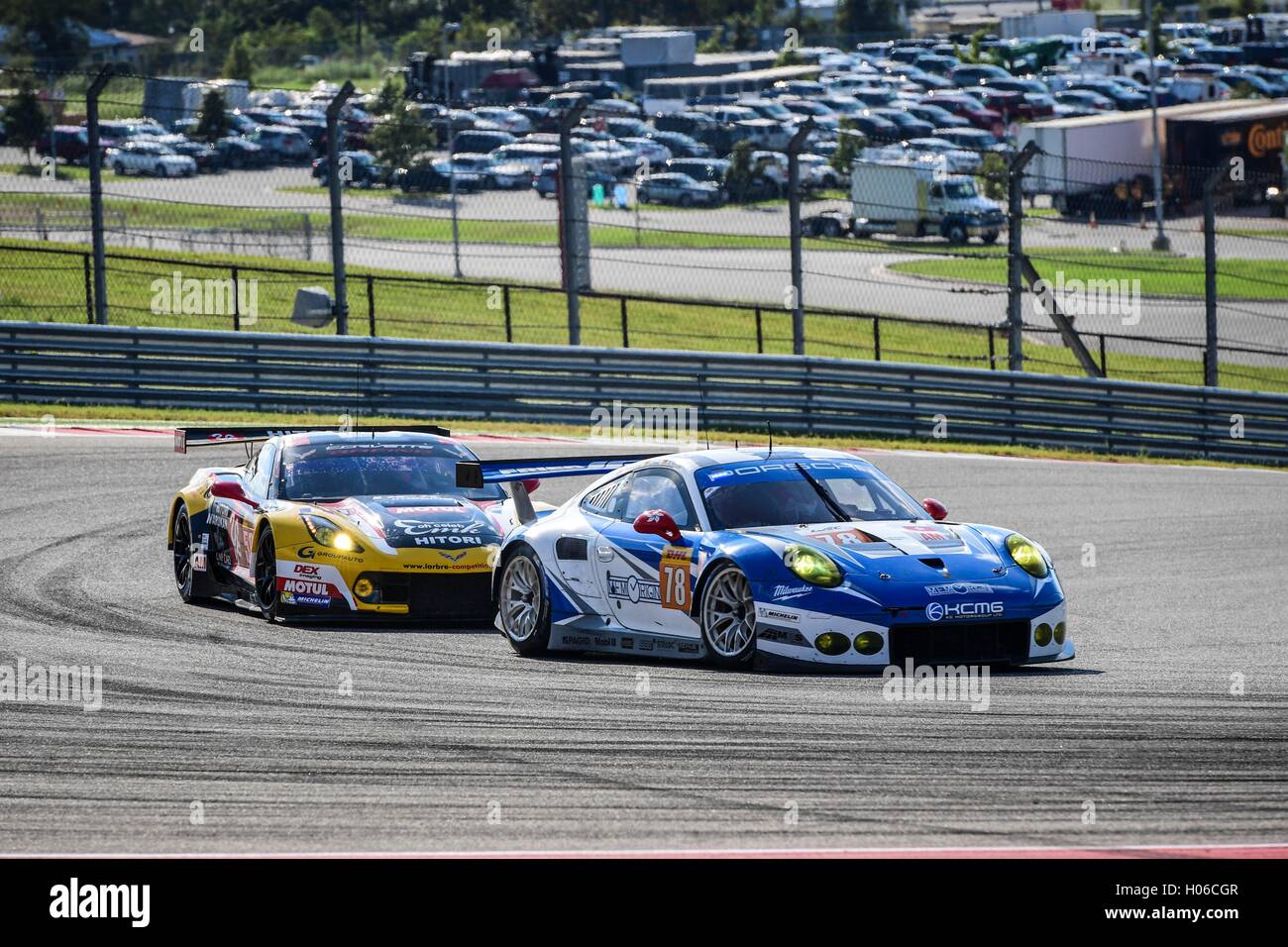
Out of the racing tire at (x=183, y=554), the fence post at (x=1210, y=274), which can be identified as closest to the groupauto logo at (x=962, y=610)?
the racing tire at (x=183, y=554)

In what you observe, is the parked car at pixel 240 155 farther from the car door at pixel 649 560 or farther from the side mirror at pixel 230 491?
A: the car door at pixel 649 560

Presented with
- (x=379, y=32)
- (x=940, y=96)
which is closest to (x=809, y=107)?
(x=940, y=96)

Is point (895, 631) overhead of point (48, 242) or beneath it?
beneath

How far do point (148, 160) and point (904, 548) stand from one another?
64.5 ft

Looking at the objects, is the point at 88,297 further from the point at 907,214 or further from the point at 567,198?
the point at 907,214

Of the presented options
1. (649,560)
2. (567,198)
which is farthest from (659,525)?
(567,198)

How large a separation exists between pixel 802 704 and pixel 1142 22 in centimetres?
10354

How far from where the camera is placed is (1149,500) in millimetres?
19234

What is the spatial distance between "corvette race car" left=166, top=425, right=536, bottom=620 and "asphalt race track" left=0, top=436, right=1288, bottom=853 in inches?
10.7

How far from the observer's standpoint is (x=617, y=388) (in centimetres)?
2336

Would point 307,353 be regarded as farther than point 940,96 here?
No

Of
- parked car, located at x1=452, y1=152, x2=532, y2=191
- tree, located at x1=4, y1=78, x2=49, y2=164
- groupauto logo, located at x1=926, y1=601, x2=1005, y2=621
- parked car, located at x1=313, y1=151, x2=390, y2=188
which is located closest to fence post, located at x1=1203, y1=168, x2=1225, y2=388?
parked car, located at x1=452, y1=152, x2=532, y2=191

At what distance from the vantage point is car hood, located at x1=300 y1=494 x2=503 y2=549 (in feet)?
41.8

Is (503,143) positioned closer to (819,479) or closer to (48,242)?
(48,242)
